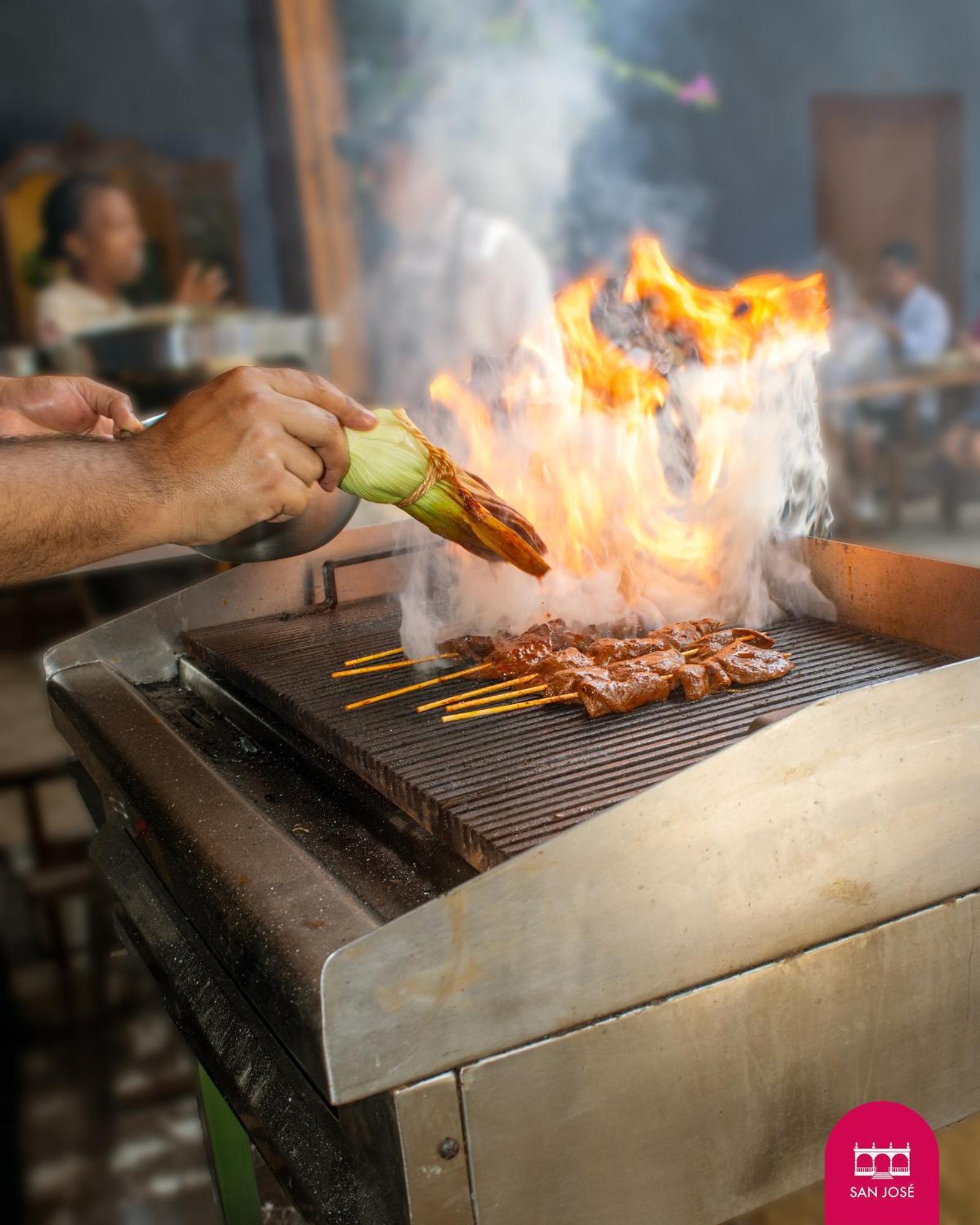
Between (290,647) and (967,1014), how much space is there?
64.0 inches

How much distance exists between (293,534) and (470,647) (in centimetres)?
46

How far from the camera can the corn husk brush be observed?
7.22 feet

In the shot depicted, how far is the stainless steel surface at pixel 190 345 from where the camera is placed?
24.2ft

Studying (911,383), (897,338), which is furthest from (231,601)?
(897,338)

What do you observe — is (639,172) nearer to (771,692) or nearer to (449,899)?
(771,692)

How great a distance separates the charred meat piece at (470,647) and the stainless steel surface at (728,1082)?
3.69 feet

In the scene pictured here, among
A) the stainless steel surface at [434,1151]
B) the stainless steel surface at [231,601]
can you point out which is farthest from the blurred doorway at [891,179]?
the stainless steel surface at [434,1151]

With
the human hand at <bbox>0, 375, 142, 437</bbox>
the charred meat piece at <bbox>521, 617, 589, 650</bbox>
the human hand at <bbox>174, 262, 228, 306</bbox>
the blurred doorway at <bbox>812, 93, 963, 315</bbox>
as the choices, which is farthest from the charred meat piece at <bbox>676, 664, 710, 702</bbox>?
the blurred doorway at <bbox>812, 93, 963, 315</bbox>

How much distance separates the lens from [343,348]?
8547 mm

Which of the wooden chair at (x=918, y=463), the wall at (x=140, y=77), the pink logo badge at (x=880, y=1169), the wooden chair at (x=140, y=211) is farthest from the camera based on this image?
the wooden chair at (x=918, y=463)

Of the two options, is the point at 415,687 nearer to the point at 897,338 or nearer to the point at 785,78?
the point at 785,78

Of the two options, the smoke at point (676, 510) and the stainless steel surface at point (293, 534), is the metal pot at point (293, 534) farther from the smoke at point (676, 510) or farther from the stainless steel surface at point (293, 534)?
the smoke at point (676, 510)

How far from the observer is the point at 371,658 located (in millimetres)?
2543

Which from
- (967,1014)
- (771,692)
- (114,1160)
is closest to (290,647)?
(771,692)
